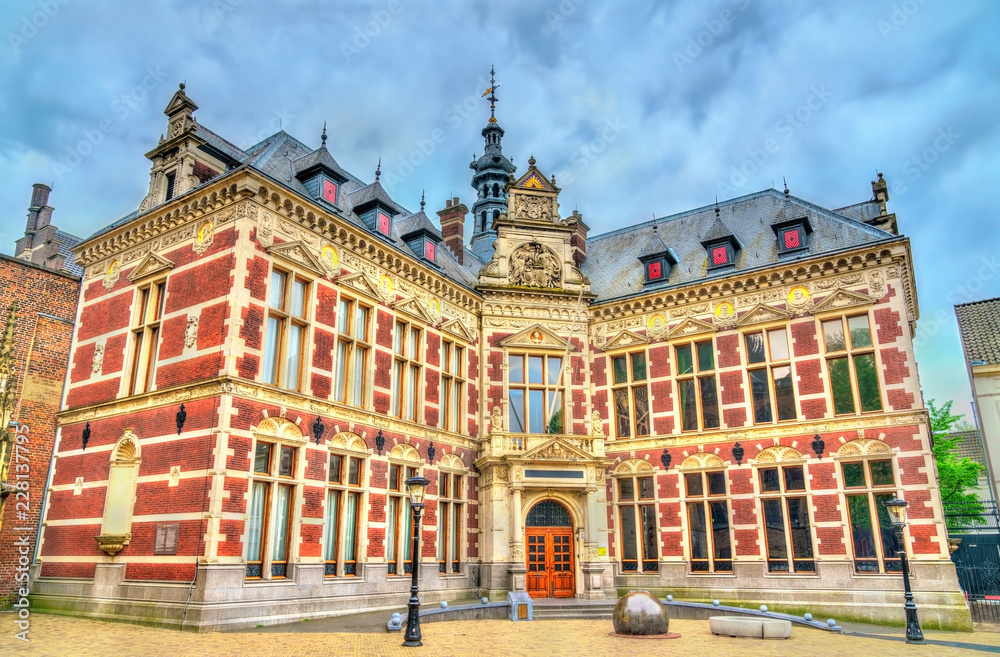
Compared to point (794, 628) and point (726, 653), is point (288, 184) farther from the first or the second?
point (794, 628)

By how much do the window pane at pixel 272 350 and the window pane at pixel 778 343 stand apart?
16.2m

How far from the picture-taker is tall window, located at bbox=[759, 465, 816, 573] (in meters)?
22.2

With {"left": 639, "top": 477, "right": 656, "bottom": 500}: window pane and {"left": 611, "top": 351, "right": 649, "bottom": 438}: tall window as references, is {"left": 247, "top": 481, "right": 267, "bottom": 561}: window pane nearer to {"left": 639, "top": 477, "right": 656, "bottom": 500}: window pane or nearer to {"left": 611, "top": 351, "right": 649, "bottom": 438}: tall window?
{"left": 639, "top": 477, "right": 656, "bottom": 500}: window pane

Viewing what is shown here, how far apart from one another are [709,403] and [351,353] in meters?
12.6

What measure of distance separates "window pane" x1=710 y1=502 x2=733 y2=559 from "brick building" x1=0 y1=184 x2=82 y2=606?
68.6ft

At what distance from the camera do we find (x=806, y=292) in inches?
945

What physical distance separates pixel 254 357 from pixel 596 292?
15.4 m

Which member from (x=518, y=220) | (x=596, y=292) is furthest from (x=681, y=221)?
(x=518, y=220)

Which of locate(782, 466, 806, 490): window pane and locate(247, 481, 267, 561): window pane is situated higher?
locate(782, 466, 806, 490): window pane

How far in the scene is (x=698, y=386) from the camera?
25.2 metres

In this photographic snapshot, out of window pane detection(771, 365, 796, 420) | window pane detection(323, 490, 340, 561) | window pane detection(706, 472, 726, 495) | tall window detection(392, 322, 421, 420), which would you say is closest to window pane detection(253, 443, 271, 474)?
window pane detection(323, 490, 340, 561)

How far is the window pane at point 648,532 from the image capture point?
80.9ft

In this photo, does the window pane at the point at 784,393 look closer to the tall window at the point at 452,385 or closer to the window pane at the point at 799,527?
the window pane at the point at 799,527

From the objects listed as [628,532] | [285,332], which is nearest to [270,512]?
[285,332]
